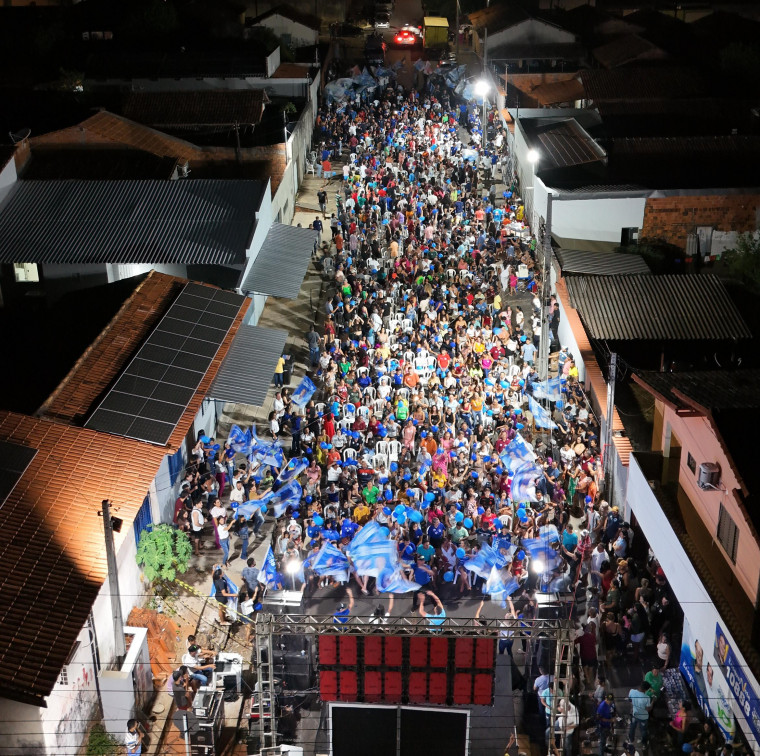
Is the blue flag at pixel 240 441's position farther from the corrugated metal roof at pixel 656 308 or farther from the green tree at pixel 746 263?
the green tree at pixel 746 263

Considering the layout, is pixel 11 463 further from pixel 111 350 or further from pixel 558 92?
pixel 558 92

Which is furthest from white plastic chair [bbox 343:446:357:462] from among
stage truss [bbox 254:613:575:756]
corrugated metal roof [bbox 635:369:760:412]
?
stage truss [bbox 254:613:575:756]

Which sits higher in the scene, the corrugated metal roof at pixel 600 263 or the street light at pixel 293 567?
the corrugated metal roof at pixel 600 263

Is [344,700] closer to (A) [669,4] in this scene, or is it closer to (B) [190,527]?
(B) [190,527]

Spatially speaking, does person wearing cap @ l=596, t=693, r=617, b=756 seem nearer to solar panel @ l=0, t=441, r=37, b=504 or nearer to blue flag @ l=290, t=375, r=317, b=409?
solar panel @ l=0, t=441, r=37, b=504

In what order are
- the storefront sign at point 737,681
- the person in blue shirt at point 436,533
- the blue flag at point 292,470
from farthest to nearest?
the blue flag at point 292,470, the person in blue shirt at point 436,533, the storefront sign at point 737,681

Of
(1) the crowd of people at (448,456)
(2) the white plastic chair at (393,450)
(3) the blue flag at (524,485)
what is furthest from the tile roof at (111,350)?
(3) the blue flag at (524,485)

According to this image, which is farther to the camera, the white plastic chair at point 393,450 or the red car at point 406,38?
the red car at point 406,38

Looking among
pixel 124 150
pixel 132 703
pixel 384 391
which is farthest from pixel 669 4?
pixel 132 703

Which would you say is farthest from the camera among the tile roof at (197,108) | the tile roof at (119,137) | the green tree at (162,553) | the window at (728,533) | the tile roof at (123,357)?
the tile roof at (197,108)
